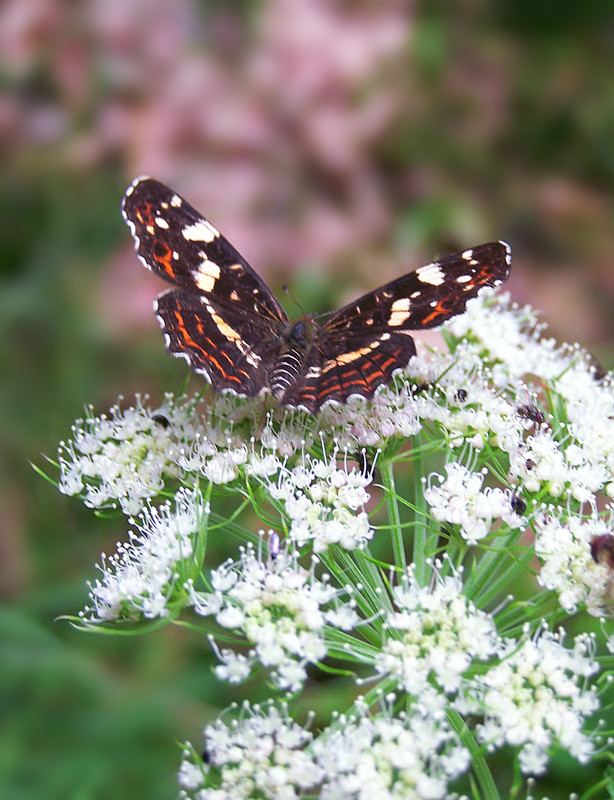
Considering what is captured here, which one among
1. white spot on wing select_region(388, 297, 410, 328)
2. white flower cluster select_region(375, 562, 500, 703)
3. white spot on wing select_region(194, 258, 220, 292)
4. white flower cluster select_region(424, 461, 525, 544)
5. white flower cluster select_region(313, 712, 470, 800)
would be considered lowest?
white flower cluster select_region(313, 712, 470, 800)

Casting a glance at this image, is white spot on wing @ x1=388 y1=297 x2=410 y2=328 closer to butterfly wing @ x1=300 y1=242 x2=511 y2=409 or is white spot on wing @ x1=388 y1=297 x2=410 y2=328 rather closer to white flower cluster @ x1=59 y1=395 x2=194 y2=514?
butterfly wing @ x1=300 y1=242 x2=511 y2=409

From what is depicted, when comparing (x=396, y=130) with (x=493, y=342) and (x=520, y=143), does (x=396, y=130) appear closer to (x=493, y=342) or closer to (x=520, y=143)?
(x=520, y=143)

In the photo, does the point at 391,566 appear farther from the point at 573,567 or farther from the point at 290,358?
the point at 290,358

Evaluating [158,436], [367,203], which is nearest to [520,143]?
[367,203]

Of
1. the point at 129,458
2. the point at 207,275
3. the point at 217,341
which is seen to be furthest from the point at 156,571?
the point at 207,275

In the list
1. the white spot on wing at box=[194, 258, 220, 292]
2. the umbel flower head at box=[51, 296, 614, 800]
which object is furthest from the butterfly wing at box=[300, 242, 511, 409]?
the white spot on wing at box=[194, 258, 220, 292]
